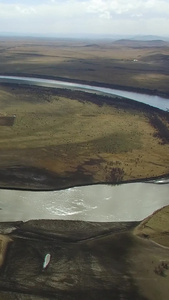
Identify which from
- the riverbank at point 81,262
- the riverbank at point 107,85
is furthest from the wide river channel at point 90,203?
the riverbank at point 107,85

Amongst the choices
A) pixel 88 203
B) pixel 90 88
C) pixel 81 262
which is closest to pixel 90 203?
pixel 88 203

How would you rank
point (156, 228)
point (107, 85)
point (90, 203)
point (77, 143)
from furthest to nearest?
1. point (107, 85)
2. point (77, 143)
3. point (90, 203)
4. point (156, 228)

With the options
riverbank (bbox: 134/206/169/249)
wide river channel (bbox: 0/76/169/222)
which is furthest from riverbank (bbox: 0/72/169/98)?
riverbank (bbox: 134/206/169/249)

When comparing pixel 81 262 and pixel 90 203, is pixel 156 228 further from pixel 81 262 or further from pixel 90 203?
pixel 81 262

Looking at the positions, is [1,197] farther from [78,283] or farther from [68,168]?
[78,283]

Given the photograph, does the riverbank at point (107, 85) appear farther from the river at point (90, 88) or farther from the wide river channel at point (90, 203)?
the wide river channel at point (90, 203)
